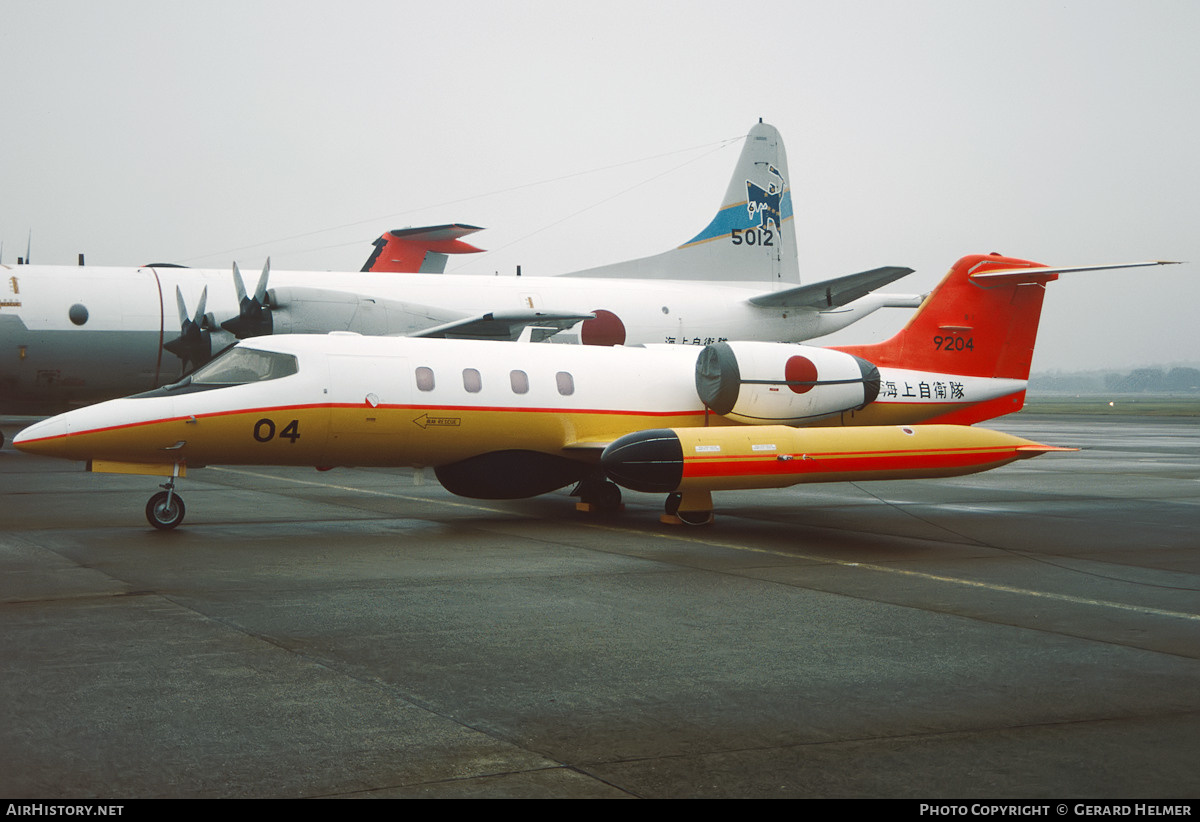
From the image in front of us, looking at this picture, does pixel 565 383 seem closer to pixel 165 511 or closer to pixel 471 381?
pixel 471 381

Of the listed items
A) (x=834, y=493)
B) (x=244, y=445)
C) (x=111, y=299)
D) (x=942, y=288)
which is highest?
(x=111, y=299)

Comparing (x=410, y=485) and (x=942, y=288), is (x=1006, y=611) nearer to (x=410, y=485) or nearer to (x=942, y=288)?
(x=942, y=288)

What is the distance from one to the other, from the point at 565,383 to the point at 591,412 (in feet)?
1.75

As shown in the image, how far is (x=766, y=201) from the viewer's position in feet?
99.2

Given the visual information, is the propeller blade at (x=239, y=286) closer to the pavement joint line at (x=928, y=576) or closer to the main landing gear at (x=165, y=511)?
the pavement joint line at (x=928, y=576)

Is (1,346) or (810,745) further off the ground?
(1,346)

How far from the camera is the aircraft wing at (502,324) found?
73.5ft

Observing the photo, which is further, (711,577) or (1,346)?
(1,346)

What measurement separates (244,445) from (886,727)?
957 cm

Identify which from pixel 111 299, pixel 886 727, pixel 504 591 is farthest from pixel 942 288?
pixel 111 299

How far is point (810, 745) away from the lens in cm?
532

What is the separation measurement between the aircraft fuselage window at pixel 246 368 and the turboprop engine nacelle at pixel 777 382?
18.6ft
